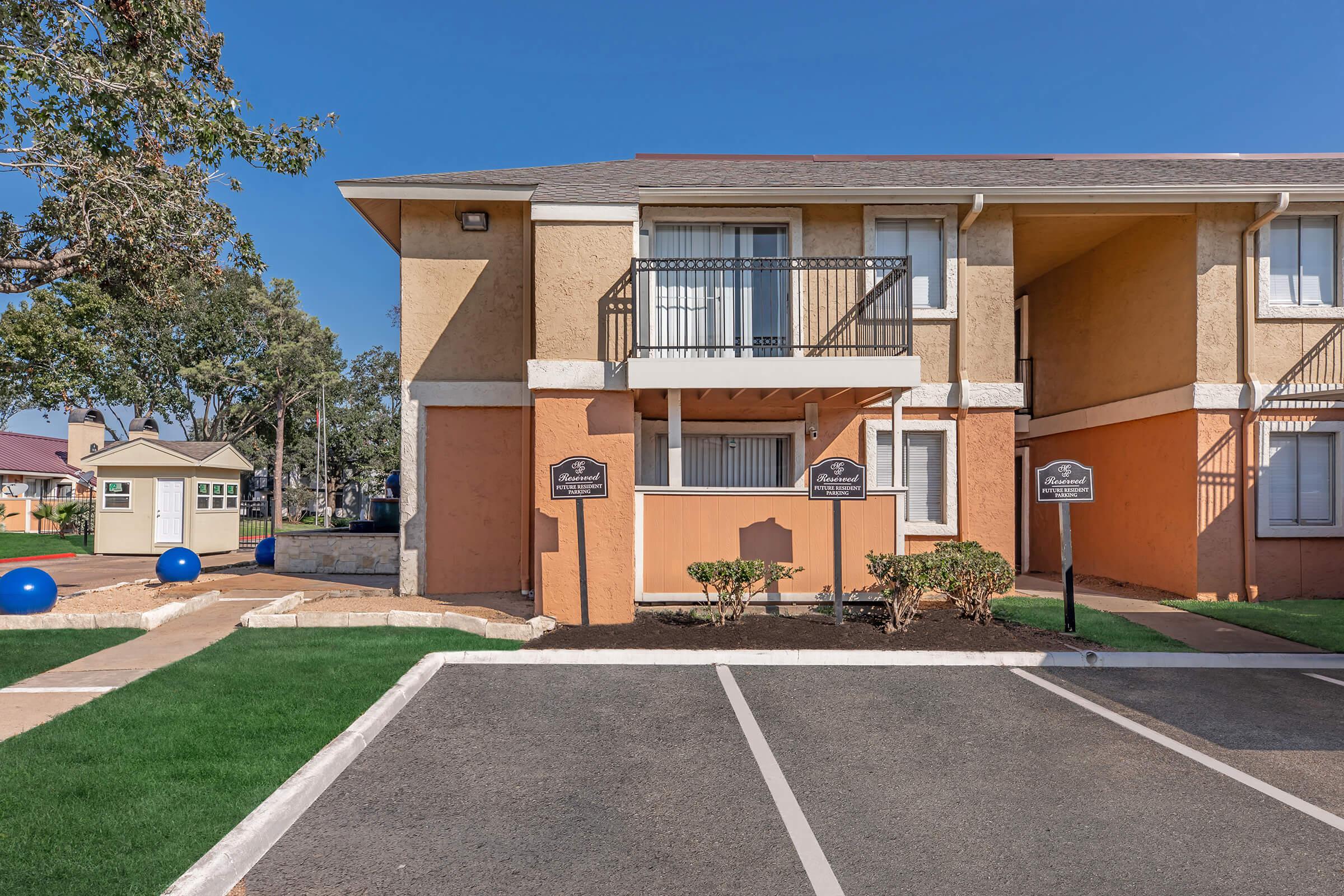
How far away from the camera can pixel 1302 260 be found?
11.1 metres

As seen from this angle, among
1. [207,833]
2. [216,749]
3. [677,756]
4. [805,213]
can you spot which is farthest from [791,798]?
[805,213]

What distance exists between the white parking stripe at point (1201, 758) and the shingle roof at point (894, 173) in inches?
295

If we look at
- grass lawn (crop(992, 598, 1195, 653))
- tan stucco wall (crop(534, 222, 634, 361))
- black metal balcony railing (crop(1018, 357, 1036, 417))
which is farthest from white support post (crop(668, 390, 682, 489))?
black metal balcony railing (crop(1018, 357, 1036, 417))

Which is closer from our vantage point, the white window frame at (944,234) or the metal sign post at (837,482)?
the metal sign post at (837,482)

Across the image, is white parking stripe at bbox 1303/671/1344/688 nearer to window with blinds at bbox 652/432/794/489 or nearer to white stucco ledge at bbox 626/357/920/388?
white stucco ledge at bbox 626/357/920/388

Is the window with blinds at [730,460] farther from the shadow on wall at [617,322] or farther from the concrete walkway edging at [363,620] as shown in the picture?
the concrete walkway edging at [363,620]

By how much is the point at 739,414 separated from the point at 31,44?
10.3 metres

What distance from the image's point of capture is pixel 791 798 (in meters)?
4.32

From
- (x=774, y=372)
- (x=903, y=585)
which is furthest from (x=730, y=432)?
(x=903, y=585)

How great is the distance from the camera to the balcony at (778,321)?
9164 mm

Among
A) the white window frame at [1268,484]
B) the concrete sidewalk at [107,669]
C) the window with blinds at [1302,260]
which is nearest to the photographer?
the concrete sidewalk at [107,669]

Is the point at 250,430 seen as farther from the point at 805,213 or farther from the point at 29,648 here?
the point at 805,213

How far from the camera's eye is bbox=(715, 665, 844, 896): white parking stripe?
3.44 m

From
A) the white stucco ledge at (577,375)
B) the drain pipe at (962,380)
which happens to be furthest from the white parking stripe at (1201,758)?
the white stucco ledge at (577,375)
